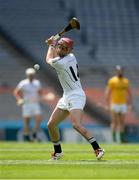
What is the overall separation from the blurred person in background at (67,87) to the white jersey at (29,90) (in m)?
9.03

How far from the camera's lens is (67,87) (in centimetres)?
1252

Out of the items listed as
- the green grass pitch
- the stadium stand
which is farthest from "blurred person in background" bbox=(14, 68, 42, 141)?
the green grass pitch

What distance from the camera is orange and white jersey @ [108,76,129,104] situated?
2142 cm

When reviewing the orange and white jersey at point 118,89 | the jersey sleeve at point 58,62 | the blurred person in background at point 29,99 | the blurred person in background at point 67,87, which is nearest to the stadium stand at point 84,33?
the blurred person in background at point 29,99

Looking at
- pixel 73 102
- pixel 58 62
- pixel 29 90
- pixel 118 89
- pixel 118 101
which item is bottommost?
pixel 118 101

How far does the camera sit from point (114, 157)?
1283cm

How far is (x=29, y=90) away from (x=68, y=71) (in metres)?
9.33

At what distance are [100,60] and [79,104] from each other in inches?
677

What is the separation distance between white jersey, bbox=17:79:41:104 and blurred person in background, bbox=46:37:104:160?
9.03 m

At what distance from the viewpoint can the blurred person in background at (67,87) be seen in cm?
1229

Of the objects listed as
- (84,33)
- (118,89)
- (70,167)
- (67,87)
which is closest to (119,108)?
(118,89)

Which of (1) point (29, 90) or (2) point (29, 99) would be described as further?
(2) point (29, 99)

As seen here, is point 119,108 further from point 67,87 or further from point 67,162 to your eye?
point 67,162

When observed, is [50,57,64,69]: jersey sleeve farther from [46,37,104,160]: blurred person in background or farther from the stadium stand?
the stadium stand
